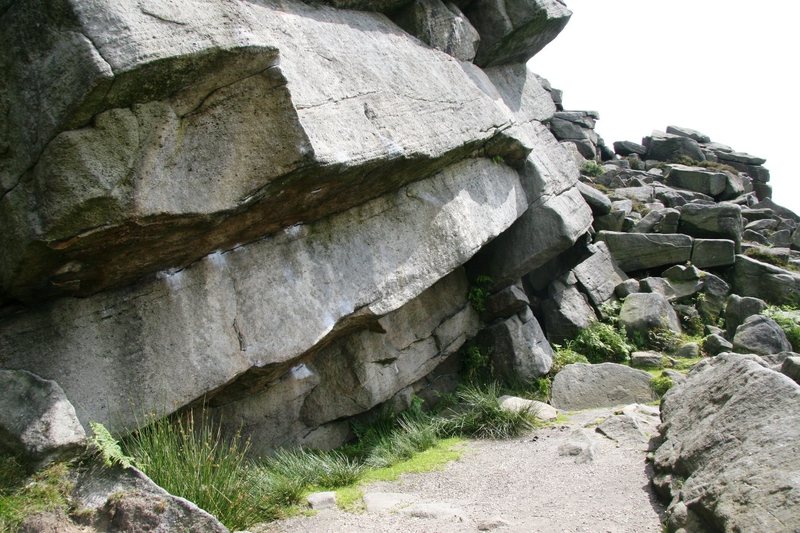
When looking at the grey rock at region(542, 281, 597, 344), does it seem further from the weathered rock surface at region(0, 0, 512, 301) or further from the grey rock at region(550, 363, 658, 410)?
the weathered rock surface at region(0, 0, 512, 301)

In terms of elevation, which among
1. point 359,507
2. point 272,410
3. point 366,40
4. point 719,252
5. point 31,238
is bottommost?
point 359,507

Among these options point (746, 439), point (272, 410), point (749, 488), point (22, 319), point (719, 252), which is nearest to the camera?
point (749, 488)

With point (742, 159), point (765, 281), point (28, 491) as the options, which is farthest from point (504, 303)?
point (742, 159)

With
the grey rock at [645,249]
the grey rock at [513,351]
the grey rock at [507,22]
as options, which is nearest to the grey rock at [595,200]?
the grey rock at [645,249]

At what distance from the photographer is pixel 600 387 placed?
11.1 metres

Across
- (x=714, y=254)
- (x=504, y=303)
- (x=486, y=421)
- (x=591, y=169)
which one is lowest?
(x=486, y=421)

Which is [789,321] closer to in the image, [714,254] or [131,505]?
[714,254]

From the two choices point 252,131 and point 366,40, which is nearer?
point 252,131

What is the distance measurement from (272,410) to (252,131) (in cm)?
361

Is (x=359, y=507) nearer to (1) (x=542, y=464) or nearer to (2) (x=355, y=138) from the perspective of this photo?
(1) (x=542, y=464)

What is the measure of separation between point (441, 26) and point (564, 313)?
557cm

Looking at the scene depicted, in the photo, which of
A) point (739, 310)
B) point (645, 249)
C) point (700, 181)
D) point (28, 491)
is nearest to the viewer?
point (28, 491)

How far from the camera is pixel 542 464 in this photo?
835 centimetres

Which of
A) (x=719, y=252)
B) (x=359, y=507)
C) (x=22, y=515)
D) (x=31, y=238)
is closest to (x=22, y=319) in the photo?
(x=31, y=238)
